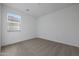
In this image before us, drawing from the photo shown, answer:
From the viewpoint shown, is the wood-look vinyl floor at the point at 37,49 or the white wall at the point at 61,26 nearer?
the wood-look vinyl floor at the point at 37,49

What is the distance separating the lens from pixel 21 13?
1.46 m

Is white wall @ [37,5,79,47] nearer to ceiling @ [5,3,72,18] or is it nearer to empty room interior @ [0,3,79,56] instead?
empty room interior @ [0,3,79,56]

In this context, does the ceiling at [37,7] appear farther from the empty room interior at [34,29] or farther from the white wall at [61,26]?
the white wall at [61,26]

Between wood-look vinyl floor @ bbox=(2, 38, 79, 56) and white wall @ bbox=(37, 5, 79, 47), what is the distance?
181 mm

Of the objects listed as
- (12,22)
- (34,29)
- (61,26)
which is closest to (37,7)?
(34,29)

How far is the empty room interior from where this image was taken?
1371 mm

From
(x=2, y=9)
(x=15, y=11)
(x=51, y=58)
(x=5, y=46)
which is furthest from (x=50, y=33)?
(x=2, y=9)

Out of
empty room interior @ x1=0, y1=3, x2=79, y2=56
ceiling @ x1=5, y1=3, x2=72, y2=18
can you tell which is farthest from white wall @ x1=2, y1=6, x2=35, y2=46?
ceiling @ x1=5, y1=3, x2=72, y2=18

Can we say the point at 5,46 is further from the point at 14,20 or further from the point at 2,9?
the point at 2,9

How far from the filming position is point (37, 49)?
1667mm

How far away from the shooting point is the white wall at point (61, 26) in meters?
1.59

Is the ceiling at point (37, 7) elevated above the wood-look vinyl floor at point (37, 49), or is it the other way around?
the ceiling at point (37, 7)

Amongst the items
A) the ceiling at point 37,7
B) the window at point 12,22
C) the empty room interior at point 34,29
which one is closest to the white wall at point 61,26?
the empty room interior at point 34,29

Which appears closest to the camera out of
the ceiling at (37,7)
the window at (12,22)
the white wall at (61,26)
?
the ceiling at (37,7)
